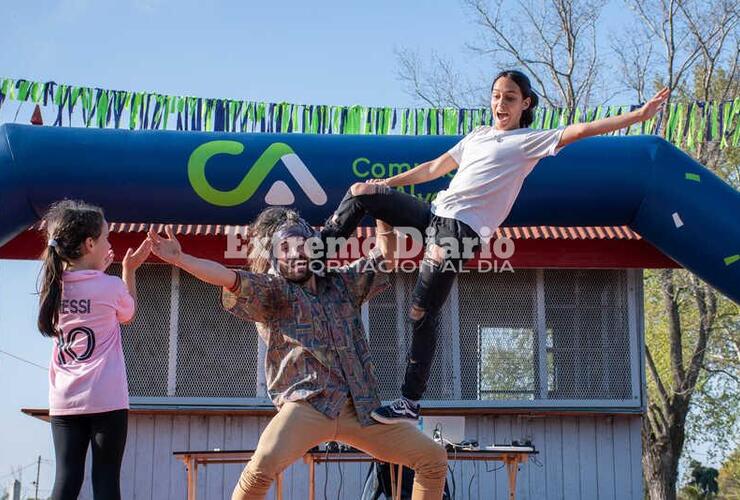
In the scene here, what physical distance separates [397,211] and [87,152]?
12.9 ft

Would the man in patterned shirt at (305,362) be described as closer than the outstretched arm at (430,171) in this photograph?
Yes

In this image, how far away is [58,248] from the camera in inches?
168

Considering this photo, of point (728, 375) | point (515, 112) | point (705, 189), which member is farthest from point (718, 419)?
point (515, 112)

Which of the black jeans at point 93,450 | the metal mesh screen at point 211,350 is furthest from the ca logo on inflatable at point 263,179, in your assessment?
the black jeans at point 93,450

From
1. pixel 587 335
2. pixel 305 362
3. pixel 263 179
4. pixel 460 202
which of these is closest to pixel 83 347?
pixel 305 362

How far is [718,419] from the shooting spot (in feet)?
74.4

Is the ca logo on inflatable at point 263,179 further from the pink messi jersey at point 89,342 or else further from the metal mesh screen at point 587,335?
the pink messi jersey at point 89,342

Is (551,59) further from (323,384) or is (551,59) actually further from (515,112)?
(323,384)

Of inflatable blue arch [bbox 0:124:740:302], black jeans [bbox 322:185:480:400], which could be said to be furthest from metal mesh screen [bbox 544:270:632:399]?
black jeans [bbox 322:185:480:400]

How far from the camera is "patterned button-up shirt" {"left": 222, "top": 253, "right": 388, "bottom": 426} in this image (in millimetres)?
3818

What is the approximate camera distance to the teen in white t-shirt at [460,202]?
182 inches

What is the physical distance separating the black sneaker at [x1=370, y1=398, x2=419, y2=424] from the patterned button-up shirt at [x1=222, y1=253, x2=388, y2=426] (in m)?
0.04

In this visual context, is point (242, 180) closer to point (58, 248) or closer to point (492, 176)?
point (492, 176)

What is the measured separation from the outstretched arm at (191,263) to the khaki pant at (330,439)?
1.75 ft
